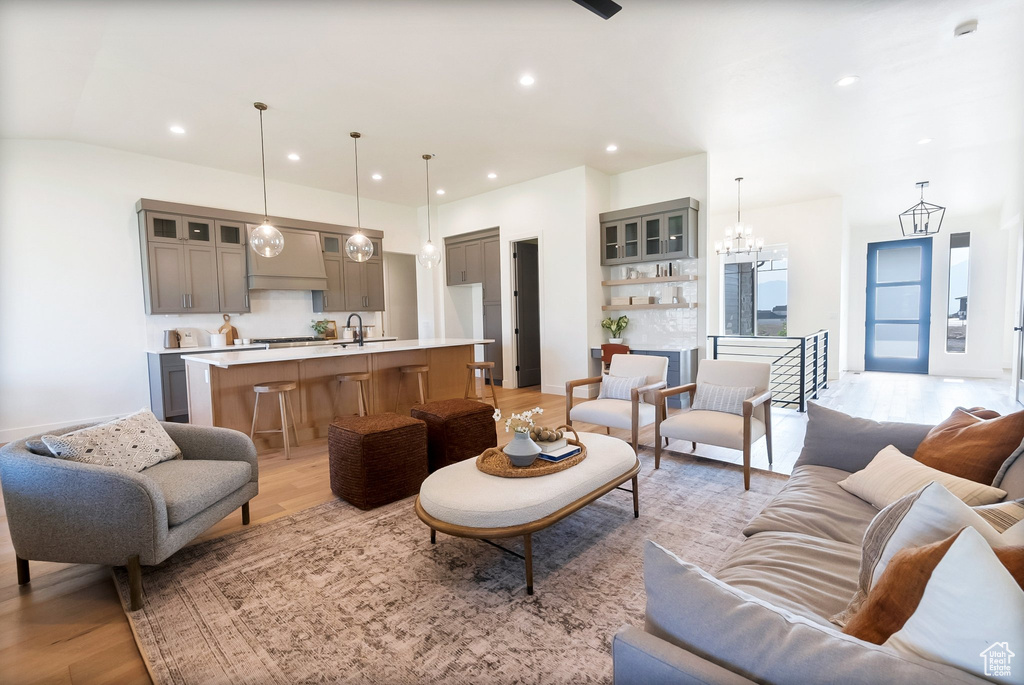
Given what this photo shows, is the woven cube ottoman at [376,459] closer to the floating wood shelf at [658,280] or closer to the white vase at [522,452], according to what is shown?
the white vase at [522,452]

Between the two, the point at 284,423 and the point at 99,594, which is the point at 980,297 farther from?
the point at 99,594

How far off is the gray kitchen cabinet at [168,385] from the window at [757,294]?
29.8 ft

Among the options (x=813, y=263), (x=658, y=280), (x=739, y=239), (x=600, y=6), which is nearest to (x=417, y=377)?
(x=658, y=280)

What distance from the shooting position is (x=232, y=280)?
5.97 meters

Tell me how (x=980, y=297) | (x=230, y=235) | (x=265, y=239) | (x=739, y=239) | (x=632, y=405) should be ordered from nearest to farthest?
1. (x=632, y=405)
2. (x=265, y=239)
3. (x=230, y=235)
4. (x=739, y=239)
5. (x=980, y=297)

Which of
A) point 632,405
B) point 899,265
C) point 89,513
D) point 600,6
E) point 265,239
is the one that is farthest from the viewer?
point 899,265

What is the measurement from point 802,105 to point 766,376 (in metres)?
2.85

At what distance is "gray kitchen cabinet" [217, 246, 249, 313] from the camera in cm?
586

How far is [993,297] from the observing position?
790 centimetres

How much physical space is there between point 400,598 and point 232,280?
18.1 feet

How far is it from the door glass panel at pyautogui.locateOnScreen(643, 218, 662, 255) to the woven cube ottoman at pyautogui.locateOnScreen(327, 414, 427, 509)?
423 centimetres

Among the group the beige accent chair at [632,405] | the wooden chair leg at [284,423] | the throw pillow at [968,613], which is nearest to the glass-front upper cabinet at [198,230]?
the wooden chair leg at [284,423]

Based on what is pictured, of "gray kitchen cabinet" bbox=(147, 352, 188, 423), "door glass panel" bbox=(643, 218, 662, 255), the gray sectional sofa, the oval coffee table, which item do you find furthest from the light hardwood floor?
"door glass panel" bbox=(643, 218, 662, 255)

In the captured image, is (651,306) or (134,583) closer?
(134,583)
